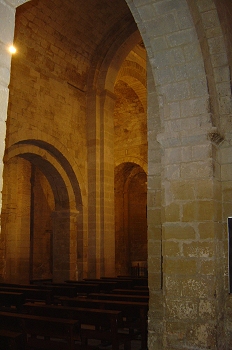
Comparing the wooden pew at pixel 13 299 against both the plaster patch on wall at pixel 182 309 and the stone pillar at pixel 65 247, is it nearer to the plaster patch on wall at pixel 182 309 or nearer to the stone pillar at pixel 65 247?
the plaster patch on wall at pixel 182 309

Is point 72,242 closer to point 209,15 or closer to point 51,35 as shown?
point 51,35

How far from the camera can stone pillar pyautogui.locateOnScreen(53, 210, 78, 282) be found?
1240 cm

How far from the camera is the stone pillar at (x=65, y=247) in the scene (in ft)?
40.7

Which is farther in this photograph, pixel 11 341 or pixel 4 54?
pixel 11 341

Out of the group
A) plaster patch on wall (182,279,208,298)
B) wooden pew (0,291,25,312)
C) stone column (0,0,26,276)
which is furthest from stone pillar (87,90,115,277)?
stone column (0,0,26,276)

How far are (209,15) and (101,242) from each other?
8.83m

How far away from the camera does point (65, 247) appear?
41.0 feet

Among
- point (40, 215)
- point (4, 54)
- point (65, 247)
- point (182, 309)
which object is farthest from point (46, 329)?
point (40, 215)

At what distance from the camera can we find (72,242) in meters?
12.5

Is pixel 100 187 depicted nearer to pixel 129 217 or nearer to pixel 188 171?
pixel 129 217

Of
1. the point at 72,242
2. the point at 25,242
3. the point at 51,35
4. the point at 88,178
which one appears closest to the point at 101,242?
the point at 72,242

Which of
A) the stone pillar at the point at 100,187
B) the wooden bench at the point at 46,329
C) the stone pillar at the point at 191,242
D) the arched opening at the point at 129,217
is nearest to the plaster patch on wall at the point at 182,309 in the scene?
the stone pillar at the point at 191,242

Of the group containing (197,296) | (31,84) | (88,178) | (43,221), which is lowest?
(197,296)

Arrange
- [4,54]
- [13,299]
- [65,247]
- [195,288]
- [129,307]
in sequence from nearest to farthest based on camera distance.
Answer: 1. [4,54]
2. [195,288]
3. [129,307]
4. [13,299]
5. [65,247]
